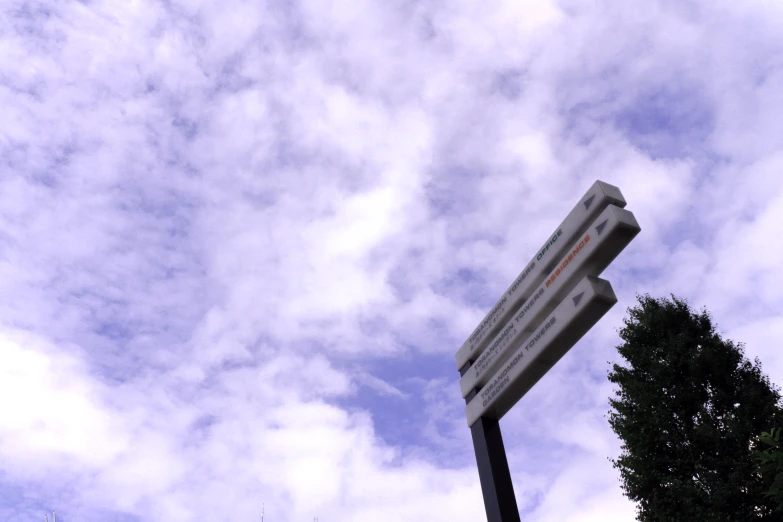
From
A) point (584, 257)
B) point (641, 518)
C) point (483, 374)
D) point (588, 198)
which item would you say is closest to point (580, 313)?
point (584, 257)

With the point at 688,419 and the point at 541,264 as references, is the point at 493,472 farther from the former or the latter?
the point at 688,419

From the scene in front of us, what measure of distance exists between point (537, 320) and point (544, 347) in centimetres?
54

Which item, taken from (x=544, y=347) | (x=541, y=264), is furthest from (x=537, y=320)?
(x=541, y=264)

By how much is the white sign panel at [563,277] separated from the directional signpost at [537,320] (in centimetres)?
1

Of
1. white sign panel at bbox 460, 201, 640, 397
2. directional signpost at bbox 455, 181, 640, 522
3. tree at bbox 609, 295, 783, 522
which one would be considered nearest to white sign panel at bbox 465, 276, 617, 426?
directional signpost at bbox 455, 181, 640, 522

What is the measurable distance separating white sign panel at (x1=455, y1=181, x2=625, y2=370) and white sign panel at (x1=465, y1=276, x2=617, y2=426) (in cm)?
72

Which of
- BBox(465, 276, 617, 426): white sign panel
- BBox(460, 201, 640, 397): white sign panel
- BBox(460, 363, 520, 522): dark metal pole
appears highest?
BBox(460, 201, 640, 397): white sign panel

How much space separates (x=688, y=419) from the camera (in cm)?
1410

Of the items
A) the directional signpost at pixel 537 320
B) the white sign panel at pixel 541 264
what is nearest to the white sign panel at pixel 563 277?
the directional signpost at pixel 537 320

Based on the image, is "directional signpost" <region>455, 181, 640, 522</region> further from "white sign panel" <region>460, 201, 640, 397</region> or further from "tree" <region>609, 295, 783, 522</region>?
"tree" <region>609, 295, 783, 522</region>

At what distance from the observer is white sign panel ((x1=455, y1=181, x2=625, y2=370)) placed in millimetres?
7812

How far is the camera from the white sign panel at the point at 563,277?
7.44 meters

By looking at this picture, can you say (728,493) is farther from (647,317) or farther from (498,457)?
(498,457)

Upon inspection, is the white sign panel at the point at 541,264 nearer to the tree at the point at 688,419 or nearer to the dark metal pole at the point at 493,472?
the dark metal pole at the point at 493,472
